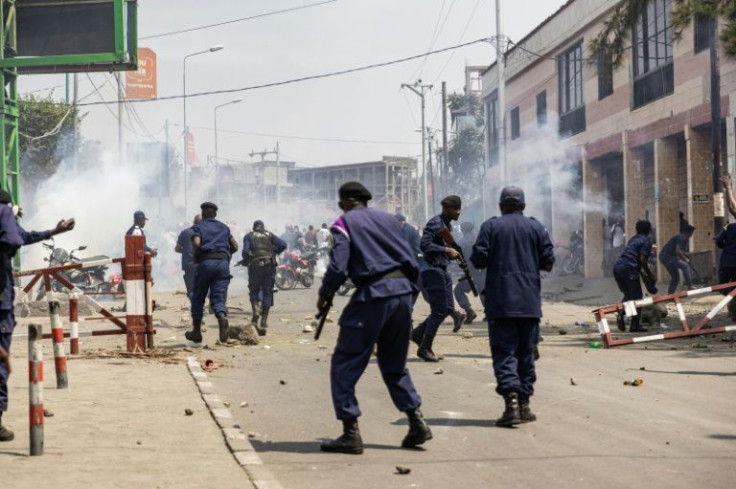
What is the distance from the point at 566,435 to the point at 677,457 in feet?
3.17

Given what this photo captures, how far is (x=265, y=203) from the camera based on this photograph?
10238 centimetres

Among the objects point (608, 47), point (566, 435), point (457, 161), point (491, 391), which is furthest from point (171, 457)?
point (457, 161)

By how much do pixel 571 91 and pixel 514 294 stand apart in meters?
29.6

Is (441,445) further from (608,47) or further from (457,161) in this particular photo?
(457,161)

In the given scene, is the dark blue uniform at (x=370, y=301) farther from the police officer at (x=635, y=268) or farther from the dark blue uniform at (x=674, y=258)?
the dark blue uniform at (x=674, y=258)

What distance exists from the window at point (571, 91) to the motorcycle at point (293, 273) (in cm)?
1035

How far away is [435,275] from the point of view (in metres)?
12.2

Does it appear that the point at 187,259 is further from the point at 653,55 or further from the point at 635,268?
the point at 653,55

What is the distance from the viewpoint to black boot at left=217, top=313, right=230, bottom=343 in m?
14.3

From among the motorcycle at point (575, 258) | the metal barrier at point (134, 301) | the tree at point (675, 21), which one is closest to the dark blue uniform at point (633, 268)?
the tree at point (675, 21)

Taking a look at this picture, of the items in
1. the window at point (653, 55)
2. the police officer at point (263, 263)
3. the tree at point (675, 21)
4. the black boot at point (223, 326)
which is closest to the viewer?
the black boot at point (223, 326)

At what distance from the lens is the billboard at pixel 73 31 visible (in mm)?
24844

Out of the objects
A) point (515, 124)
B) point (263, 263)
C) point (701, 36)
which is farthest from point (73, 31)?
point (515, 124)

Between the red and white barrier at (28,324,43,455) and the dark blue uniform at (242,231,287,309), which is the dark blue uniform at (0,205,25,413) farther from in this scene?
the dark blue uniform at (242,231,287,309)
